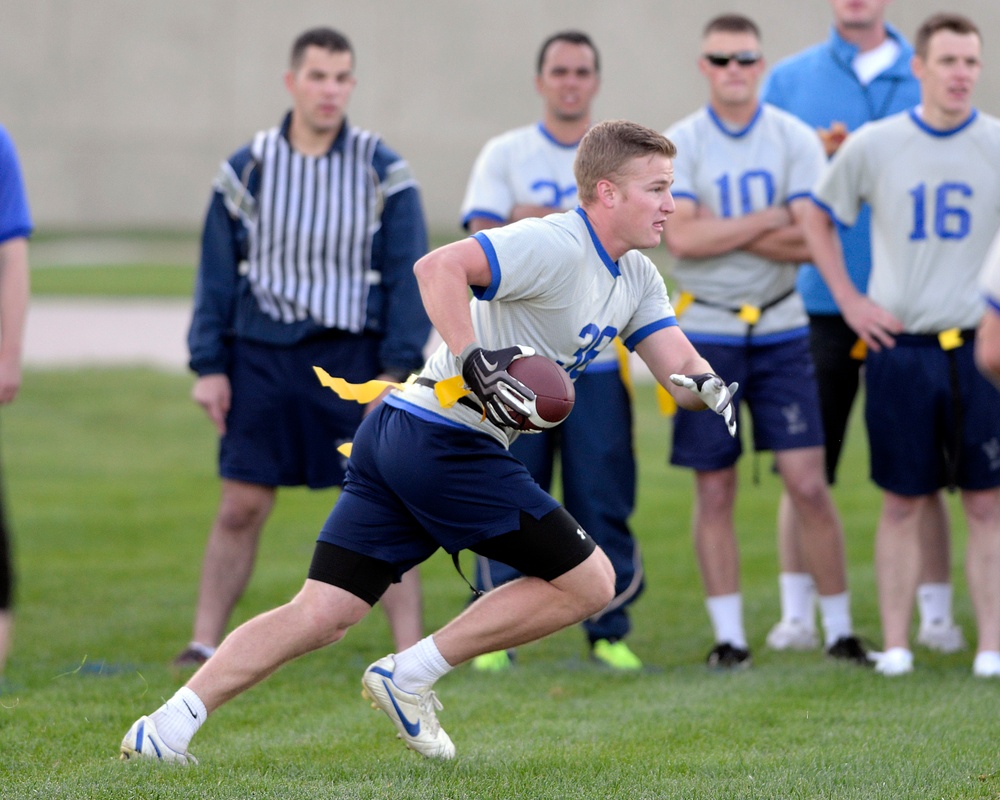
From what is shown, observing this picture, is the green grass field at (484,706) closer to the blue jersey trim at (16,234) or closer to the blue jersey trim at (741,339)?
the blue jersey trim at (741,339)

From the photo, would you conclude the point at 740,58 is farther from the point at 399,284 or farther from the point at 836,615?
the point at 836,615

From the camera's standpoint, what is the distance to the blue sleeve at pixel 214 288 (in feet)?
20.4

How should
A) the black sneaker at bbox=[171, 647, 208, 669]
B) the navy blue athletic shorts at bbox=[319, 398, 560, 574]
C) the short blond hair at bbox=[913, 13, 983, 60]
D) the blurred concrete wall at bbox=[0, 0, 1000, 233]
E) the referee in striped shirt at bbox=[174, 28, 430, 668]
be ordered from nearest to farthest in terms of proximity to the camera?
the navy blue athletic shorts at bbox=[319, 398, 560, 574], the short blond hair at bbox=[913, 13, 983, 60], the black sneaker at bbox=[171, 647, 208, 669], the referee in striped shirt at bbox=[174, 28, 430, 668], the blurred concrete wall at bbox=[0, 0, 1000, 233]

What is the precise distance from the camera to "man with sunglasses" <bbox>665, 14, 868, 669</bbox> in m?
6.26

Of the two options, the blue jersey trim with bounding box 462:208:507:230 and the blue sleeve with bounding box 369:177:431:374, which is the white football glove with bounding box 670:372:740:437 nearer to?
the blue sleeve with bounding box 369:177:431:374

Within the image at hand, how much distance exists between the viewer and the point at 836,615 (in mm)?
6383

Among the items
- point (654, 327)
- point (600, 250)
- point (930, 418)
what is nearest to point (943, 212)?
point (930, 418)

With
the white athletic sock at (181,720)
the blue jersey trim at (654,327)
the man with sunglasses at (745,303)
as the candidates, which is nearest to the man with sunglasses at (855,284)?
the man with sunglasses at (745,303)

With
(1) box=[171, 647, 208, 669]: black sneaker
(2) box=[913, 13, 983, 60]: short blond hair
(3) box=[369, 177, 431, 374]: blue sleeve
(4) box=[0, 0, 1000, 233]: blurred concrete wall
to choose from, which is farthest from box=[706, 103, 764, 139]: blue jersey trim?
(4) box=[0, 0, 1000, 233]: blurred concrete wall

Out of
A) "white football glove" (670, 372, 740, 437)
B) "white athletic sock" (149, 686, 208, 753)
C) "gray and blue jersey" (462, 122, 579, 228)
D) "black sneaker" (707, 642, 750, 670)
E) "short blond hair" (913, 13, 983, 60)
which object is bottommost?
"black sneaker" (707, 642, 750, 670)

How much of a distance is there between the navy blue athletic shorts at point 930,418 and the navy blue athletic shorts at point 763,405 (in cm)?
27

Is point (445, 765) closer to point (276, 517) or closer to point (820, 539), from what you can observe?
point (820, 539)

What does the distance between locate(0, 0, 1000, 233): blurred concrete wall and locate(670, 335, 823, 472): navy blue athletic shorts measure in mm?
24403

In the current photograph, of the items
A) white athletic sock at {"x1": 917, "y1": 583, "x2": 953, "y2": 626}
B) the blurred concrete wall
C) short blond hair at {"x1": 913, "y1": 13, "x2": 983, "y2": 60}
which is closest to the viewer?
short blond hair at {"x1": 913, "y1": 13, "x2": 983, "y2": 60}
